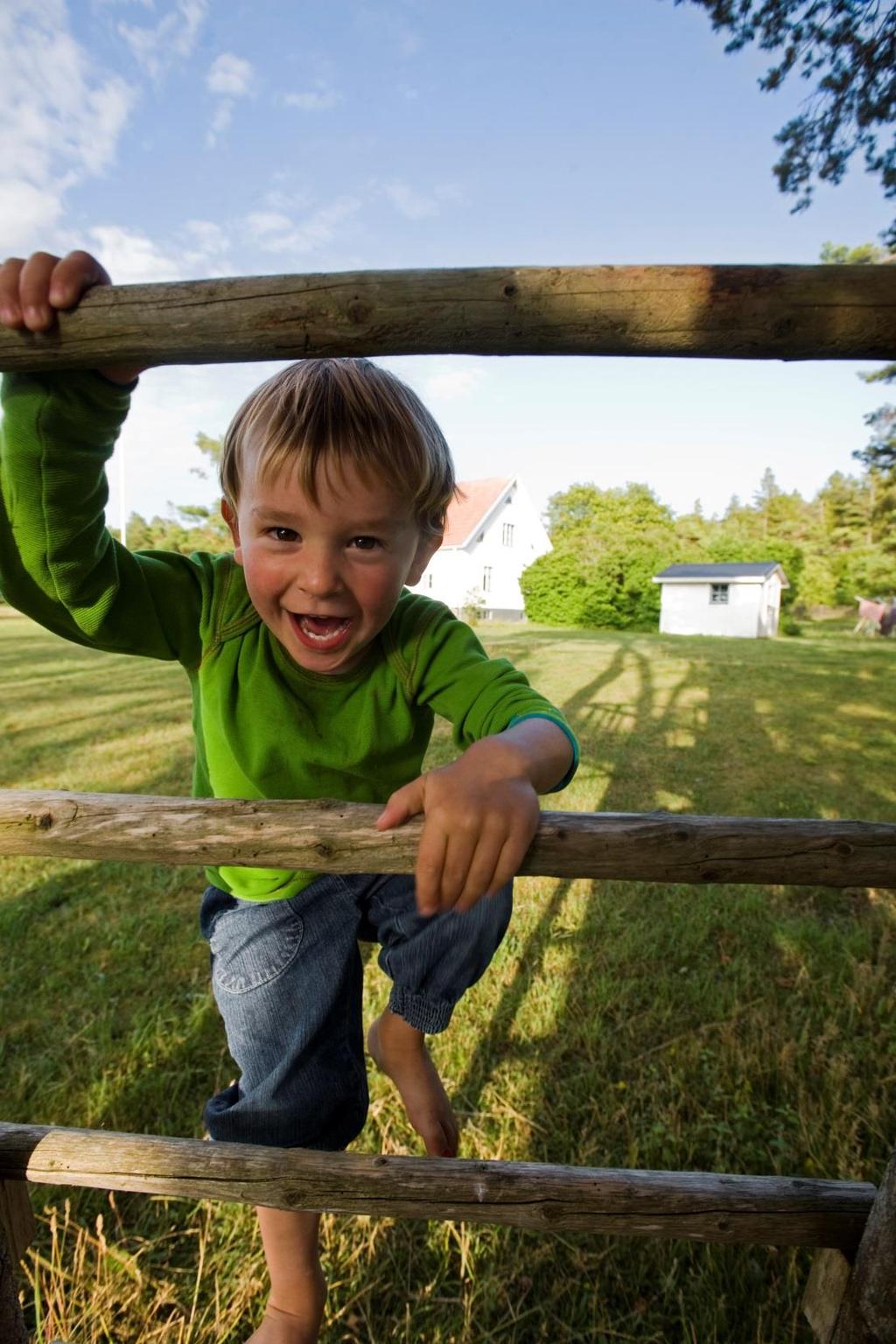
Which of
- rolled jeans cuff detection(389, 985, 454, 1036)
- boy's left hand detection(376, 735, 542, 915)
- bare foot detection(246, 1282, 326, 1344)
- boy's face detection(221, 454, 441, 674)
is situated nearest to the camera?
boy's left hand detection(376, 735, 542, 915)

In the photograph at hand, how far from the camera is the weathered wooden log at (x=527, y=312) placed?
2.78 ft

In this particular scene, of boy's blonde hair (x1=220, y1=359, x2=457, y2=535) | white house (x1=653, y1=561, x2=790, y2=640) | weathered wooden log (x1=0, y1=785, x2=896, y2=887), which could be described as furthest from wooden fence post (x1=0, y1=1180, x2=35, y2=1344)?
white house (x1=653, y1=561, x2=790, y2=640)

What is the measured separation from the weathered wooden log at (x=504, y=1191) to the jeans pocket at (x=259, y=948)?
31 centimetres

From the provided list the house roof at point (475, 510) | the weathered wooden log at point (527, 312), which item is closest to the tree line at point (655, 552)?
the house roof at point (475, 510)

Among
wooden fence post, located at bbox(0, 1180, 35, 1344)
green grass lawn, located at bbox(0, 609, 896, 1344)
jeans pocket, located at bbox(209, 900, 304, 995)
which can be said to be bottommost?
green grass lawn, located at bbox(0, 609, 896, 1344)

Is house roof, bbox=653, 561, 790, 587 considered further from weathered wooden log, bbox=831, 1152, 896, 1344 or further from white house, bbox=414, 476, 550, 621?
weathered wooden log, bbox=831, 1152, 896, 1344

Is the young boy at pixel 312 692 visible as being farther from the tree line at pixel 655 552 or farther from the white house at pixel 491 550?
the white house at pixel 491 550

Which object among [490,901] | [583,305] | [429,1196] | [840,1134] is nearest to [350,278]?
[583,305]

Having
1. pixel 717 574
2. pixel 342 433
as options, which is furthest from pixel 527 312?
pixel 717 574

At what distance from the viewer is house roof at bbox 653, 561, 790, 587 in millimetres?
37059

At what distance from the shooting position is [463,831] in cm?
101

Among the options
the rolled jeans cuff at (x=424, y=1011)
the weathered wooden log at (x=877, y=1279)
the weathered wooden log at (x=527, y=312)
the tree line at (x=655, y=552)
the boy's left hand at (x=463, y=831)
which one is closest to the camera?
the weathered wooden log at (x=527, y=312)

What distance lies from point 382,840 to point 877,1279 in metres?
1.11

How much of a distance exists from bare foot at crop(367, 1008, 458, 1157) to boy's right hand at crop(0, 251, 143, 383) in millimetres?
1534
